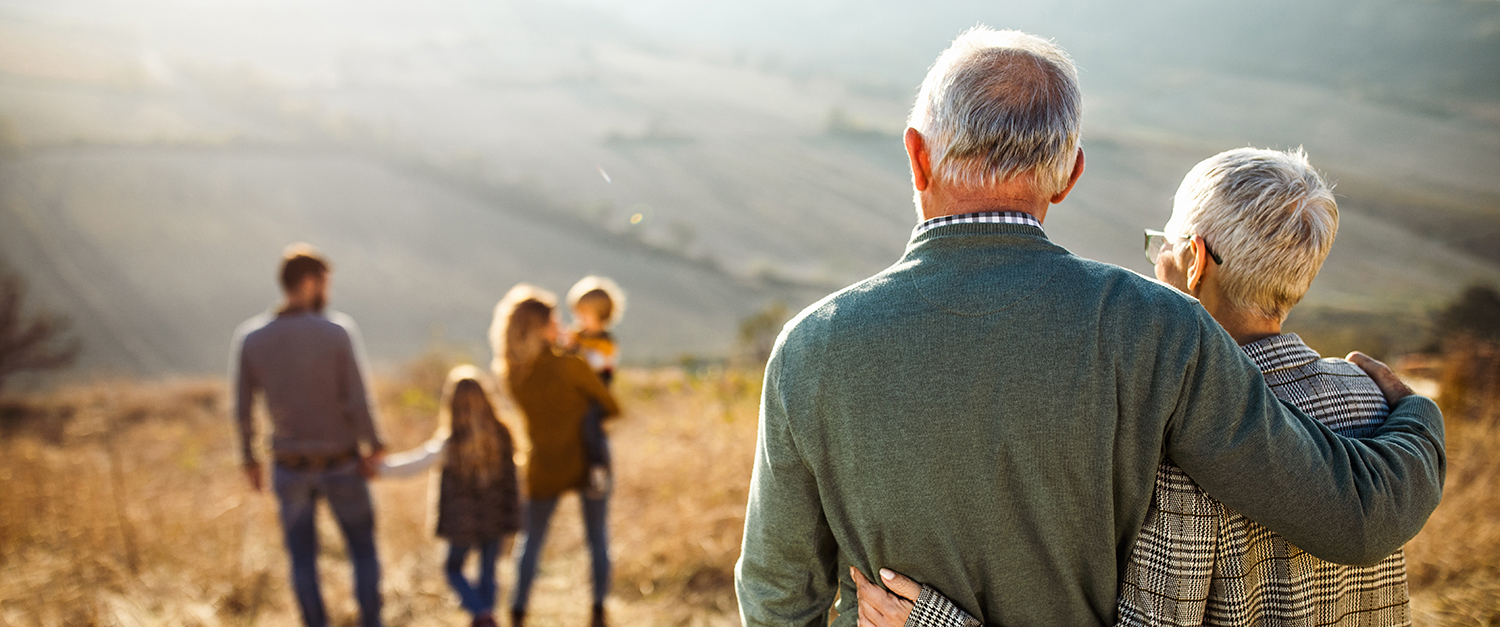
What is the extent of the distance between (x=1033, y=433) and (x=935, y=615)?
310 mm

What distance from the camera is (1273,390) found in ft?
A: 3.99

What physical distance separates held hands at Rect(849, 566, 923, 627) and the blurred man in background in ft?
8.71

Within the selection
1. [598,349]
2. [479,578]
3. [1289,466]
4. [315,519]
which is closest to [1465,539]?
[1289,466]

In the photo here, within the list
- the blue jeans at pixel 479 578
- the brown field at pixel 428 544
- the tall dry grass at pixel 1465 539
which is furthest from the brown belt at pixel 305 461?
the tall dry grass at pixel 1465 539

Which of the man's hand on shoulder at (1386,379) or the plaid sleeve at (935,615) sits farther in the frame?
the man's hand on shoulder at (1386,379)

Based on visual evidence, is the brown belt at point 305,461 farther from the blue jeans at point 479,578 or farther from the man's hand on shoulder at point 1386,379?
the man's hand on shoulder at point 1386,379

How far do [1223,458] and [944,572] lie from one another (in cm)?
39

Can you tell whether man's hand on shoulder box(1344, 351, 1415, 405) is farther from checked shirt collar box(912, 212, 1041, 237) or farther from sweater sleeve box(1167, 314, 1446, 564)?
checked shirt collar box(912, 212, 1041, 237)

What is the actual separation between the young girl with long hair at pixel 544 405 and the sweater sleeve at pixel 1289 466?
2569mm

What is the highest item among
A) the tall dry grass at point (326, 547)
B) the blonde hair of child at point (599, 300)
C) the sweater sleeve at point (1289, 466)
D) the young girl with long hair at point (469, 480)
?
the sweater sleeve at point (1289, 466)

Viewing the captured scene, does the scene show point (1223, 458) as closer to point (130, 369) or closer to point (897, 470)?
point (897, 470)

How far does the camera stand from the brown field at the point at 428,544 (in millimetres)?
3418

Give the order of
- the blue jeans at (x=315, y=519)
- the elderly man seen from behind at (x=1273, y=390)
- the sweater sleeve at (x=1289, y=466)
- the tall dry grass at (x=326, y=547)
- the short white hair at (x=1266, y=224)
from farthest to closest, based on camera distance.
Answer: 1. the tall dry grass at (x=326, y=547)
2. the blue jeans at (x=315, y=519)
3. the short white hair at (x=1266, y=224)
4. the elderly man seen from behind at (x=1273, y=390)
5. the sweater sleeve at (x=1289, y=466)

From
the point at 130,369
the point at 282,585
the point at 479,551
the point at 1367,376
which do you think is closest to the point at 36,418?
the point at 130,369
